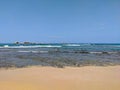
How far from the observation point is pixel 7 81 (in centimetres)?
746

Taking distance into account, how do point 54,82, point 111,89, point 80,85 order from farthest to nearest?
point 54,82 → point 80,85 → point 111,89

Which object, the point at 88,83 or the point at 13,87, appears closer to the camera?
the point at 13,87

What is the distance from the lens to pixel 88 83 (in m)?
7.14

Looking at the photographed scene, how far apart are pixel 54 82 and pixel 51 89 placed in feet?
2.86

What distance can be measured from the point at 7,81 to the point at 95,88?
2923 millimetres

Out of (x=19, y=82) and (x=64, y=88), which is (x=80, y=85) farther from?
(x=19, y=82)

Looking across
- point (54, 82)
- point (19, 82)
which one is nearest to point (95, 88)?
point (54, 82)

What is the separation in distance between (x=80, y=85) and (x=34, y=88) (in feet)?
4.61

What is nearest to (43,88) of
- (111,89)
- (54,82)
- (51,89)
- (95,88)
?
(51,89)

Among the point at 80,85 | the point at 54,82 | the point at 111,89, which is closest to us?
the point at 111,89

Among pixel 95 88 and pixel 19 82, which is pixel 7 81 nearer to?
pixel 19 82

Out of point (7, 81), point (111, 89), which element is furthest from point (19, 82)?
point (111, 89)

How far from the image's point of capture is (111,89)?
21.0ft

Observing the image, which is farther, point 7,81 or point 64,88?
point 7,81
